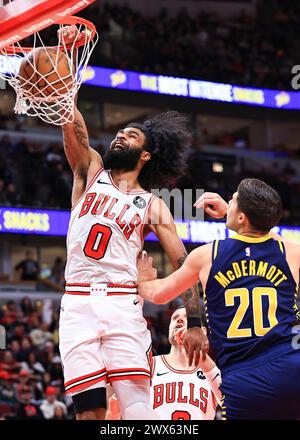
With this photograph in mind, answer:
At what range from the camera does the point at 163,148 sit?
231 inches

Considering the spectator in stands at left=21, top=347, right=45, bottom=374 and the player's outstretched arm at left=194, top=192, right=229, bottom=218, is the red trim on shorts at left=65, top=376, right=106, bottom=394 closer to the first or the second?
the player's outstretched arm at left=194, top=192, right=229, bottom=218

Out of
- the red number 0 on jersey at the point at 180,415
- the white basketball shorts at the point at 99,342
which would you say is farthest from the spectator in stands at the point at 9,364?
the white basketball shorts at the point at 99,342

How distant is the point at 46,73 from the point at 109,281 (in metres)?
1.40

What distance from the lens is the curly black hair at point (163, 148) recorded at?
19.0 feet

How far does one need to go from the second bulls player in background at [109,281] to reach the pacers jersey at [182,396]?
1.19 metres

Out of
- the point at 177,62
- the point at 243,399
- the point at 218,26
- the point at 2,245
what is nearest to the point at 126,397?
the point at 243,399

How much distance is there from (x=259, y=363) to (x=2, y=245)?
16.9 m

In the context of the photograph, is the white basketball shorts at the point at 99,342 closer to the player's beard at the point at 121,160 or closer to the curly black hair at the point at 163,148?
the player's beard at the point at 121,160

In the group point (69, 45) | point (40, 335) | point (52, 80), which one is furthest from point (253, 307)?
point (40, 335)

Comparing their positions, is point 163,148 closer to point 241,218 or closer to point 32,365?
point 241,218

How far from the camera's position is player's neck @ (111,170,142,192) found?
547 centimetres

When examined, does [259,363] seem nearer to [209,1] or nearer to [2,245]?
[2,245]

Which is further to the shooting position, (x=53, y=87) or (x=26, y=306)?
(x=26, y=306)

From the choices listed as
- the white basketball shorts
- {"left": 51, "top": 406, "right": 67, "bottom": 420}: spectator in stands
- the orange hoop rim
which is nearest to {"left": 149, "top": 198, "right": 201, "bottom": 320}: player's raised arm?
the white basketball shorts
